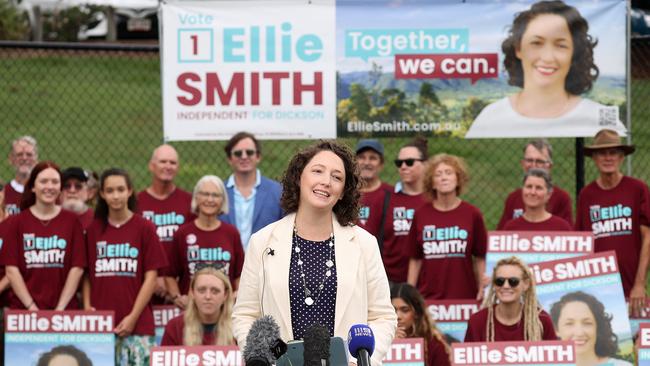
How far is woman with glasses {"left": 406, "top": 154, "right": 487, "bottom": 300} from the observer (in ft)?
31.7

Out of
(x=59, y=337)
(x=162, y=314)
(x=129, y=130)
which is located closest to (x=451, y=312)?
(x=162, y=314)

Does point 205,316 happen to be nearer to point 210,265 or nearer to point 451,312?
point 210,265

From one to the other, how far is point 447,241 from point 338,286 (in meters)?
4.09

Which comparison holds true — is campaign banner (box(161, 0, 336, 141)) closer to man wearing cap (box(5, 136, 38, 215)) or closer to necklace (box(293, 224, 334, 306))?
man wearing cap (box(5, 136, 38, 215))

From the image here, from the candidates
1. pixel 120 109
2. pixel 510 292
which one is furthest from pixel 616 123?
pixel 120 109

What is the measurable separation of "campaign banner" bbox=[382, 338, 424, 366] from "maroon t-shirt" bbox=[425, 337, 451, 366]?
0.24 m

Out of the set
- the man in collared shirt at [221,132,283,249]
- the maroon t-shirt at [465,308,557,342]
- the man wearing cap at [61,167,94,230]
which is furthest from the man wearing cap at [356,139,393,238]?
the man wearing cap at [61,167,94,230]

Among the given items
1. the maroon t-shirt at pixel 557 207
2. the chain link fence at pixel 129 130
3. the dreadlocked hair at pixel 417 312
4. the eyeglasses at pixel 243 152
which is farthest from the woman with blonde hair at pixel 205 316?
the chain link fence at pixel 129 130

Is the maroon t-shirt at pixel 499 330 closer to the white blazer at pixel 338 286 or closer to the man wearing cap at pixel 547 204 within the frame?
the man wearing cap at pixel 547 204

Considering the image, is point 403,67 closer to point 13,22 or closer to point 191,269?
point 191,269

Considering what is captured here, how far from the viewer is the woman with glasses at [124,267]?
9.42 metres

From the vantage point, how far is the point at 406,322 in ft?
29.3

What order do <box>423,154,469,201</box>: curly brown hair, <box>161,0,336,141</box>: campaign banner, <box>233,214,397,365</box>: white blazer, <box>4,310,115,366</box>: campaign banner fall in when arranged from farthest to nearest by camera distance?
<box>161,0,336,141</box>: campaign banner < <box>423,154,469,201</box>: curly brown hair < <box>4,310,115,366</box>: campaign banner < <box>233,214,397,365</box>: white blazer

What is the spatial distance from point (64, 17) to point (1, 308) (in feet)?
42.7
